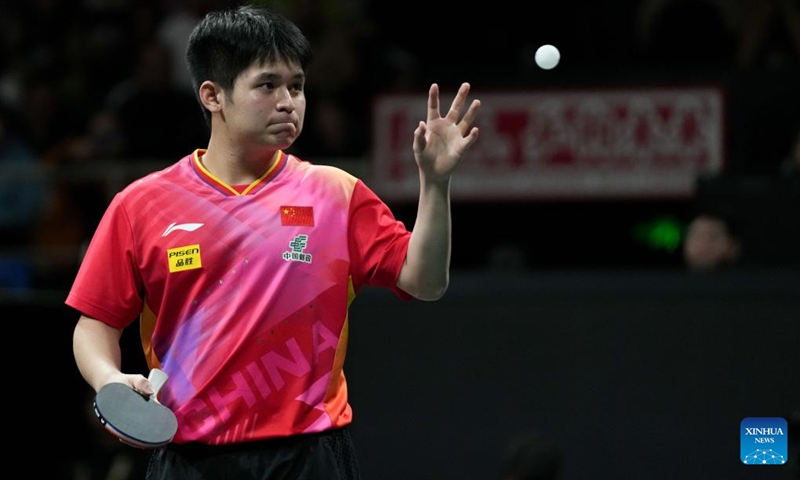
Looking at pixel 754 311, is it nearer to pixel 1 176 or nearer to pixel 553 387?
pixel 553 387

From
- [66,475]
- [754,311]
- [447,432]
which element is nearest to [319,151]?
[66,475]

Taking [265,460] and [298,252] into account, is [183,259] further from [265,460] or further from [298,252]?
[265,460]

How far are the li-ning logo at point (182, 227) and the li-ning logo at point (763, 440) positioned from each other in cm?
254

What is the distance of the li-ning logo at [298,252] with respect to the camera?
11.2 feet

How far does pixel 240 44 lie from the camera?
349 centimetres

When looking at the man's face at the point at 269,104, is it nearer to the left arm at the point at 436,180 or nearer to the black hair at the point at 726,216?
the left arm at the point at 436,180

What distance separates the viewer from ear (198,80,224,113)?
357 centimetres

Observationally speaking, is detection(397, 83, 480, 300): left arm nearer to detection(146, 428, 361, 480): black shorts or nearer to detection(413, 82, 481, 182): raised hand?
detection(413, 82, 481, 182): raised hand

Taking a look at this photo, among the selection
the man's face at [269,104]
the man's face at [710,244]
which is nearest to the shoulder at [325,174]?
the man's face at [269,104]

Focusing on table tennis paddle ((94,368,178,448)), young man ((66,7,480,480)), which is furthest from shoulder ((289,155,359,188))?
table tennis paddle ((94,368,178,448))

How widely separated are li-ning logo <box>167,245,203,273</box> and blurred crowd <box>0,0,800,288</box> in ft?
13.3

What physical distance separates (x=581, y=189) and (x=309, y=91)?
1.84 m

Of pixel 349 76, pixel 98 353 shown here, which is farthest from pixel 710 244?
pixel 98 353

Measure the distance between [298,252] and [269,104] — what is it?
1.23 ft
